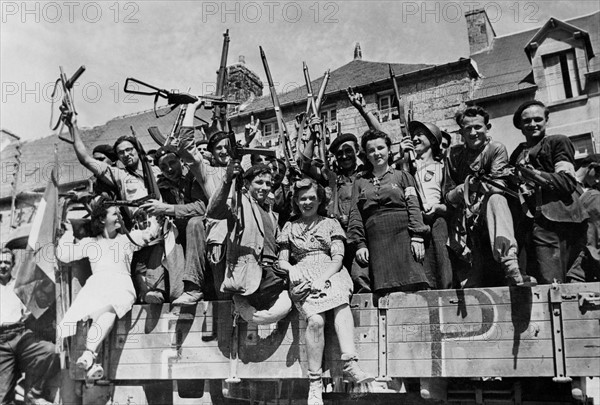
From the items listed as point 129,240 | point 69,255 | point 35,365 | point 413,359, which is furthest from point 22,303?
point 413,359

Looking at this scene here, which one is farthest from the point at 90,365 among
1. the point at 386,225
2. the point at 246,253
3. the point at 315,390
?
the point at 386,225

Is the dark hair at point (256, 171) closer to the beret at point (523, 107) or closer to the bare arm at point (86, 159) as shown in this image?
the bare arm at point (86, 159)

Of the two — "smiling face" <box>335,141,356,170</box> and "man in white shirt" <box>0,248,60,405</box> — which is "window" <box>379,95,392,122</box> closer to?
"smiling face" <box>335,141,356,170</box>

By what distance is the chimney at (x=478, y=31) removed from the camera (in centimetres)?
2103

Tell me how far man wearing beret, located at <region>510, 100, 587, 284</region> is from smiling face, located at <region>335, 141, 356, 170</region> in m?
1.86

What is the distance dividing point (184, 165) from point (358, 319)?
8.70 feet

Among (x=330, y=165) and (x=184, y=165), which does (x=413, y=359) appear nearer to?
(x=330, y=165)

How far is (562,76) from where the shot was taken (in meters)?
18.4

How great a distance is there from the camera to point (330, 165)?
22.5ft

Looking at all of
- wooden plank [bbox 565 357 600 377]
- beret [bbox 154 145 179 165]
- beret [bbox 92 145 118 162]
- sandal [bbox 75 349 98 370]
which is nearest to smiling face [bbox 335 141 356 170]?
beret [bbox 154 145 179 165]

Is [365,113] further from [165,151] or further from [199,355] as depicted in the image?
[199,355]

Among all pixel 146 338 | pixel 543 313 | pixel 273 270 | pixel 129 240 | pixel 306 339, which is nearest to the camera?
pixel 543 313

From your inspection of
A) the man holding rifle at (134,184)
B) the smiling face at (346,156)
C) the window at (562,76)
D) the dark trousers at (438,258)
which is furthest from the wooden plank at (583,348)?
the window at (562,76)

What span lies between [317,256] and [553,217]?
1939mm
